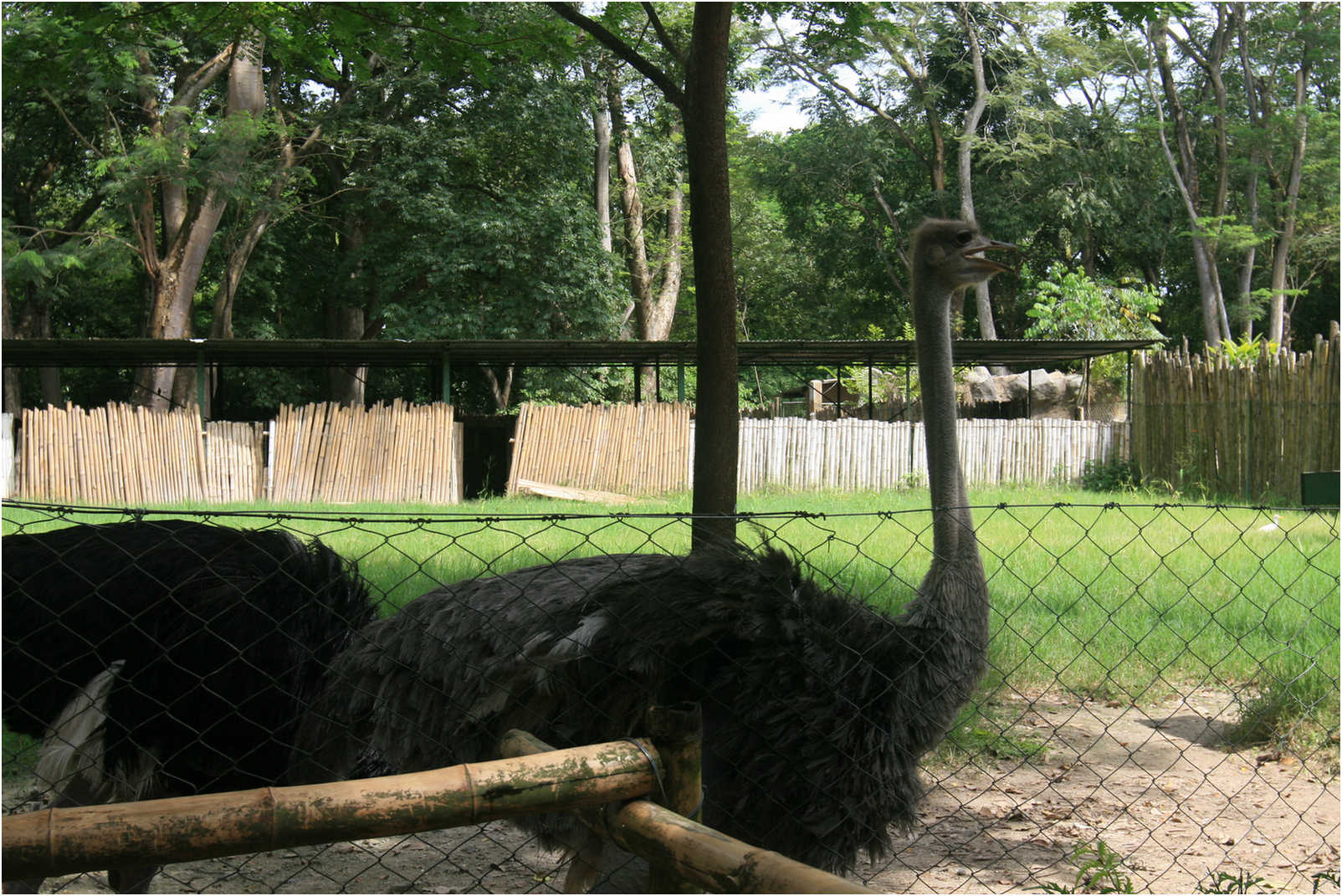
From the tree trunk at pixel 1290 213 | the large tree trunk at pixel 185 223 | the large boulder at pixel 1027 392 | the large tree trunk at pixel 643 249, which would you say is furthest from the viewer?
the tree trunk at pixel 1290 213

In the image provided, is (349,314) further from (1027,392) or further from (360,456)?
(1027,392)

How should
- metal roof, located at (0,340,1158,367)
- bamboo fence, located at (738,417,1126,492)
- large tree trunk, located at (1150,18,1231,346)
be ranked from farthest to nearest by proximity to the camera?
large tree trunk, located at (1150,18,1231,346), bamboo fence, located at (738,417,1126,492), metal roof, located at (0,340,1158,367)

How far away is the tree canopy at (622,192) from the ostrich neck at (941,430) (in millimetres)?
6746

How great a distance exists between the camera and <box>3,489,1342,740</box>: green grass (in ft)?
14.3

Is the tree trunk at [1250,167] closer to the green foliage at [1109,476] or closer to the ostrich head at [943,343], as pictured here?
the green foliage at [1109,476]

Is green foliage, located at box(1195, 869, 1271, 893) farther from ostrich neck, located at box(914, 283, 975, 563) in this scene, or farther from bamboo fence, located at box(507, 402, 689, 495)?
bamboo fence, located at box(507, 402, 689, 495)

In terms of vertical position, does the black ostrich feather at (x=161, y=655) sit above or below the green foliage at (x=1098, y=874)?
above

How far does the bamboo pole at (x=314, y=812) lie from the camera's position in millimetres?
1642

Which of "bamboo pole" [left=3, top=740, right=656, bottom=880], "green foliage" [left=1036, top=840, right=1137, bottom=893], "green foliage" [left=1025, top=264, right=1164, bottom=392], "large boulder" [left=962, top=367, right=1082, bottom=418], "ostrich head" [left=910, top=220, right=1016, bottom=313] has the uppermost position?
"green foliage" [left=1025, top=264, right=1164, bottom=392]

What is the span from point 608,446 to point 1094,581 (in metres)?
9.89

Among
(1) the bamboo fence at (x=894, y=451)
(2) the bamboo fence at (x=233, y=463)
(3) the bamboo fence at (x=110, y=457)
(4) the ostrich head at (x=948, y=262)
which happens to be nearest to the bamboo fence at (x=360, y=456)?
(2) the bamboo fence at (x=233, y=463)

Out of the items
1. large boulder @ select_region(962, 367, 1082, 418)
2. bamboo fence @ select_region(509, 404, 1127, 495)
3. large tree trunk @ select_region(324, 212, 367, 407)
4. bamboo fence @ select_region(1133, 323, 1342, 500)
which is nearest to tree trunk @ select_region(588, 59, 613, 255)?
large tree trunk @ select_region(324, 212, 367, 407)

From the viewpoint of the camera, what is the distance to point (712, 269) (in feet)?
15.4

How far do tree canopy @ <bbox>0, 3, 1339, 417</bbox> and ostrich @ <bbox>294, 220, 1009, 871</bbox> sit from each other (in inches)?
263
